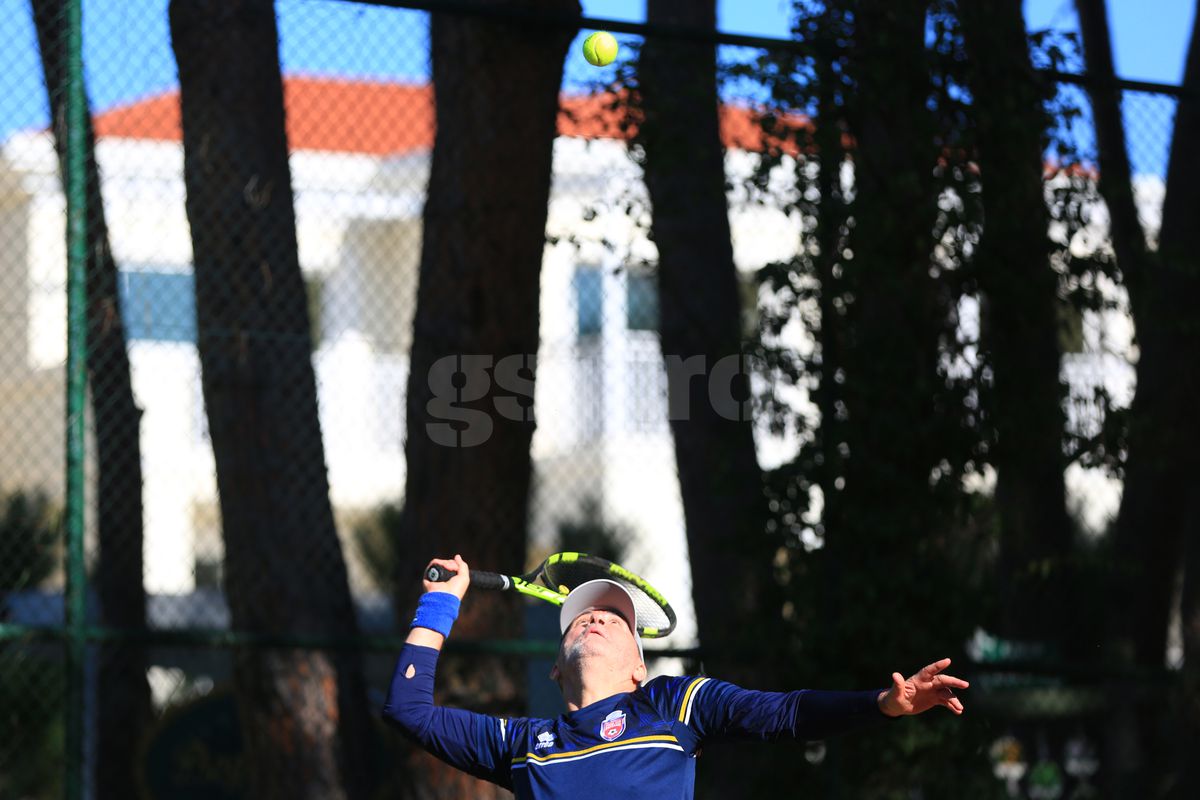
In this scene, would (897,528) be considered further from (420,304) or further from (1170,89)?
(1170,89)

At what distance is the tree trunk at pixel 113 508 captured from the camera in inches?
264

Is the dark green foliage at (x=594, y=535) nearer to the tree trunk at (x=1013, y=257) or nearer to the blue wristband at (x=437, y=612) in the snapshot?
the tree trunk at (x=1013, y=257)

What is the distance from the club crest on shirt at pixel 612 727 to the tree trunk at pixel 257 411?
298cm

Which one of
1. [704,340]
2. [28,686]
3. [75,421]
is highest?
[704,340]

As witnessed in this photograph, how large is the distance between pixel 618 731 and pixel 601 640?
0.19 metres

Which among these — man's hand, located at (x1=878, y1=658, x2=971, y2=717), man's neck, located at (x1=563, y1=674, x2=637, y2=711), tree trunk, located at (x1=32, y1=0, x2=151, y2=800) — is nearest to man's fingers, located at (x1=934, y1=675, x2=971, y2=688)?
man's hand, located at (x1=878, y1=658, x2=971, y2=717)

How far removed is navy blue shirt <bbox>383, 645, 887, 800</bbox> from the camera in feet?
10.5

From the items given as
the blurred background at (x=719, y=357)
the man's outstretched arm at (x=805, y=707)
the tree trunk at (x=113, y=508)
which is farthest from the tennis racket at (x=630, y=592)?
the tree trunk at (x=113, y=508)

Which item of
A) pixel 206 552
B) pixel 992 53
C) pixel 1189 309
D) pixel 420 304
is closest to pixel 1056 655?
pixel 1189 309

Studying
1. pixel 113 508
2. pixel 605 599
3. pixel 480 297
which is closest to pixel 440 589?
pixel 605 599

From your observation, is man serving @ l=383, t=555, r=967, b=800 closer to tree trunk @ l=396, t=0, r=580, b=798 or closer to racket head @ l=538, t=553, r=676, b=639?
racket head @ l=538, t=553, r=676, b=639

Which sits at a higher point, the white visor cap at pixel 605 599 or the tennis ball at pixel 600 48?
the tennis ball at pixel 600 48

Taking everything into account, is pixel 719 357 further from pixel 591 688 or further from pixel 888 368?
pixel 591 688

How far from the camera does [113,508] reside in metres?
7.57
